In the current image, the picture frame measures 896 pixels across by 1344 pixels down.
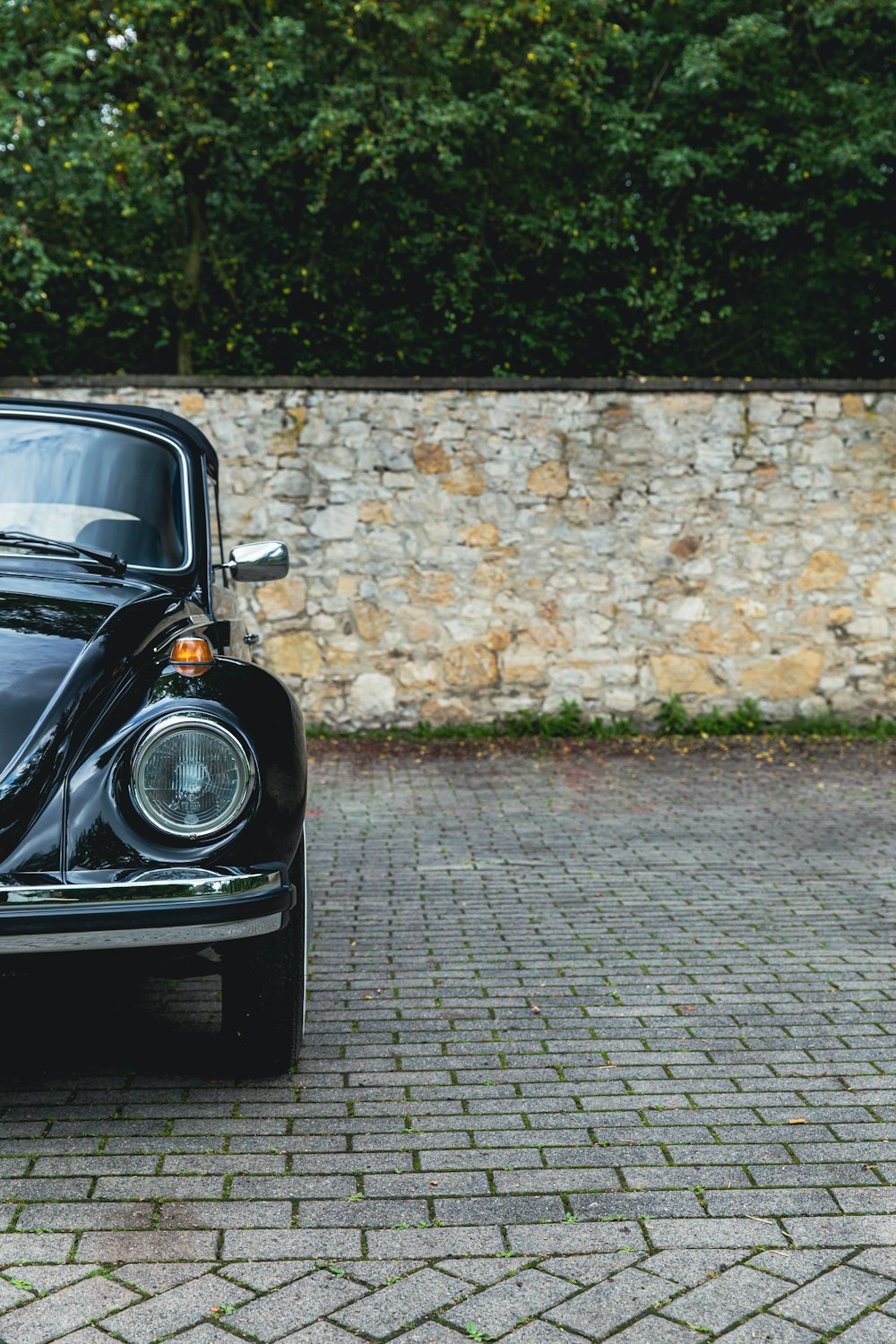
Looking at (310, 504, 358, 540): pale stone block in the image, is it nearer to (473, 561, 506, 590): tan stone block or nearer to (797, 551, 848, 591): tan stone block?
(473, 561, 506, 590): tan stone block

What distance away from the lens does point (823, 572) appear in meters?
11.7

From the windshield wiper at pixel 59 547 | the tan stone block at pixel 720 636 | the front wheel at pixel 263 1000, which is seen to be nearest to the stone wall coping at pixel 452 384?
the tan stone block at pixel 720 636

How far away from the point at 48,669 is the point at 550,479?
331 inches

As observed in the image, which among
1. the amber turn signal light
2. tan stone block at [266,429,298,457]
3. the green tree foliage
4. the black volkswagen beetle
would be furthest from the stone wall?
the amber turn signal light

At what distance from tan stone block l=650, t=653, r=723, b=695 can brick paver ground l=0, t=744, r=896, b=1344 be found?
17.1ft

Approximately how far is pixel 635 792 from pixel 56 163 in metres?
9.75

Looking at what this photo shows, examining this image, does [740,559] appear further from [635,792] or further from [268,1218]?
[268,1218]

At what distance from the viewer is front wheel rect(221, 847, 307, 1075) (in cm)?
362

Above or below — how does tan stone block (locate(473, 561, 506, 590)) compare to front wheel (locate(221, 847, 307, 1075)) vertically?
above

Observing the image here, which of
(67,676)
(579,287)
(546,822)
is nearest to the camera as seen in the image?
(67,676)

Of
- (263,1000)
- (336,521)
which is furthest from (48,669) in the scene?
(336,521)

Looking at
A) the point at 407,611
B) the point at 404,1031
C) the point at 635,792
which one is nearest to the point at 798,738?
the point at 635,792

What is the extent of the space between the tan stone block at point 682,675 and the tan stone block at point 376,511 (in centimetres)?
270

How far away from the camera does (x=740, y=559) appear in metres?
11.6
